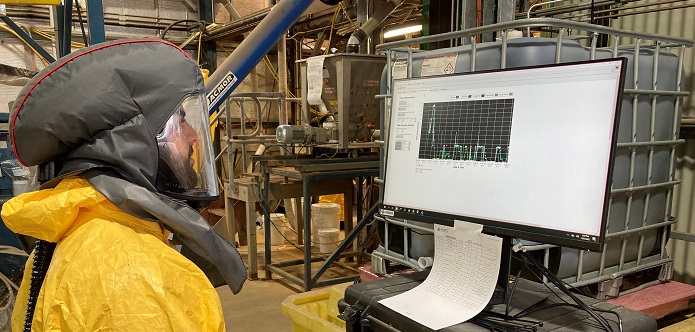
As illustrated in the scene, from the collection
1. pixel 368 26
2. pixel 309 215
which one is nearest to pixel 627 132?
pixel 309 215

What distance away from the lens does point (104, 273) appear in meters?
0.81

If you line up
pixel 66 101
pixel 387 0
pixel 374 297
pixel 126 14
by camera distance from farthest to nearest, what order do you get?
pixel 126 14
pixel 387 0
pixel 374 297
pixel 66 101

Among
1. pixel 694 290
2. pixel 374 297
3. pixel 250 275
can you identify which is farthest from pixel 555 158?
pixel 250 275

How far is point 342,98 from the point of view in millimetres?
3270

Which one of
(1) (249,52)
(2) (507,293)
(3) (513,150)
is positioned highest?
(1) (249,52)

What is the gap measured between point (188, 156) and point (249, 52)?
139 centimetres

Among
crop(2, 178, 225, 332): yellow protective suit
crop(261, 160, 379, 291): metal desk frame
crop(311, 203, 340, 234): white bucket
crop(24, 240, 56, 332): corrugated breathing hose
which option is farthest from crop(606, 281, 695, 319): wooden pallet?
crop(311, 203, 340, 234): white bucket

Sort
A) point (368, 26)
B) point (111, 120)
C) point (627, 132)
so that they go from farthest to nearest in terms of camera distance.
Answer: point (368, 26), point (627, 132), point (111, 120)

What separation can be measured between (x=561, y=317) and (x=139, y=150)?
892 millimetres

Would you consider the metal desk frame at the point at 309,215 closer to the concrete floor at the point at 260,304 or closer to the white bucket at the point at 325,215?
the concrete floor at the point at 260,304

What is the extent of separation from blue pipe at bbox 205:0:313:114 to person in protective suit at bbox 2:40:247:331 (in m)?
1.39

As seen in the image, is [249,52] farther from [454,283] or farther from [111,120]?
[454,283]

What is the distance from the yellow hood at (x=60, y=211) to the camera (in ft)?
2.89

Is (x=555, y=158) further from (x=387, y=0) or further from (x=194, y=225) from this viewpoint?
(x=387, y=0)
